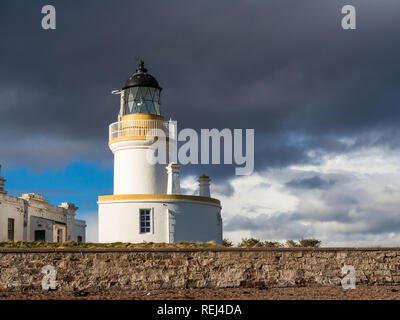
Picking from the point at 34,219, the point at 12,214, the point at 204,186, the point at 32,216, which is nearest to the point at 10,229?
the point at 12,214

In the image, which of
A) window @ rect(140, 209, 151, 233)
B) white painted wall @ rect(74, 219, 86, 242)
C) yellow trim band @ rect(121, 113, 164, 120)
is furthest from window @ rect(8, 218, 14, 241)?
yellow trim band @ rect(121, 113, 164, 120)

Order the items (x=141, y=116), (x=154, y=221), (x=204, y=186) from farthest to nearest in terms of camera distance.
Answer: (x=204, y=186), (x=141, y=116), (x=154, y=221)

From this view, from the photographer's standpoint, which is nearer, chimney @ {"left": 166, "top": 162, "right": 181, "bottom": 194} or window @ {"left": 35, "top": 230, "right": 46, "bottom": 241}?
chimney @ {"left": 166, "top": 162, "right": 181, "bottom": 194}

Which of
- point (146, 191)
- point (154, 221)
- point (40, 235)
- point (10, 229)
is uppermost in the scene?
point (146, 191)

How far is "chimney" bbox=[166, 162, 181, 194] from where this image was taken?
27.5 m

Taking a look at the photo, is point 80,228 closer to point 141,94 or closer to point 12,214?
point 12,214

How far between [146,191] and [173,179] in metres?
1.35

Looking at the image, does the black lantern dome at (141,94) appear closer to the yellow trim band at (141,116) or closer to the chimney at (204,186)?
the yellow trim band at (141,116)

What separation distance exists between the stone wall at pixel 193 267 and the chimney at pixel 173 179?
1037cm

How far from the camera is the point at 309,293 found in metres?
16.1

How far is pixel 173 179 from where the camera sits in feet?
90.5

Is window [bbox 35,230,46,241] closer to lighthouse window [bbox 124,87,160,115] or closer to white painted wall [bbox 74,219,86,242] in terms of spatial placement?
white painted wall [bbox 74,219,86,242]

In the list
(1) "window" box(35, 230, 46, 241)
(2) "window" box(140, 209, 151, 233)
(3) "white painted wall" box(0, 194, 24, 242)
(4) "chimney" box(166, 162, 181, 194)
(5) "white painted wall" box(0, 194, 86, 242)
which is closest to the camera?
(3) "white painted wall" box(0, 194, 24, 242)
